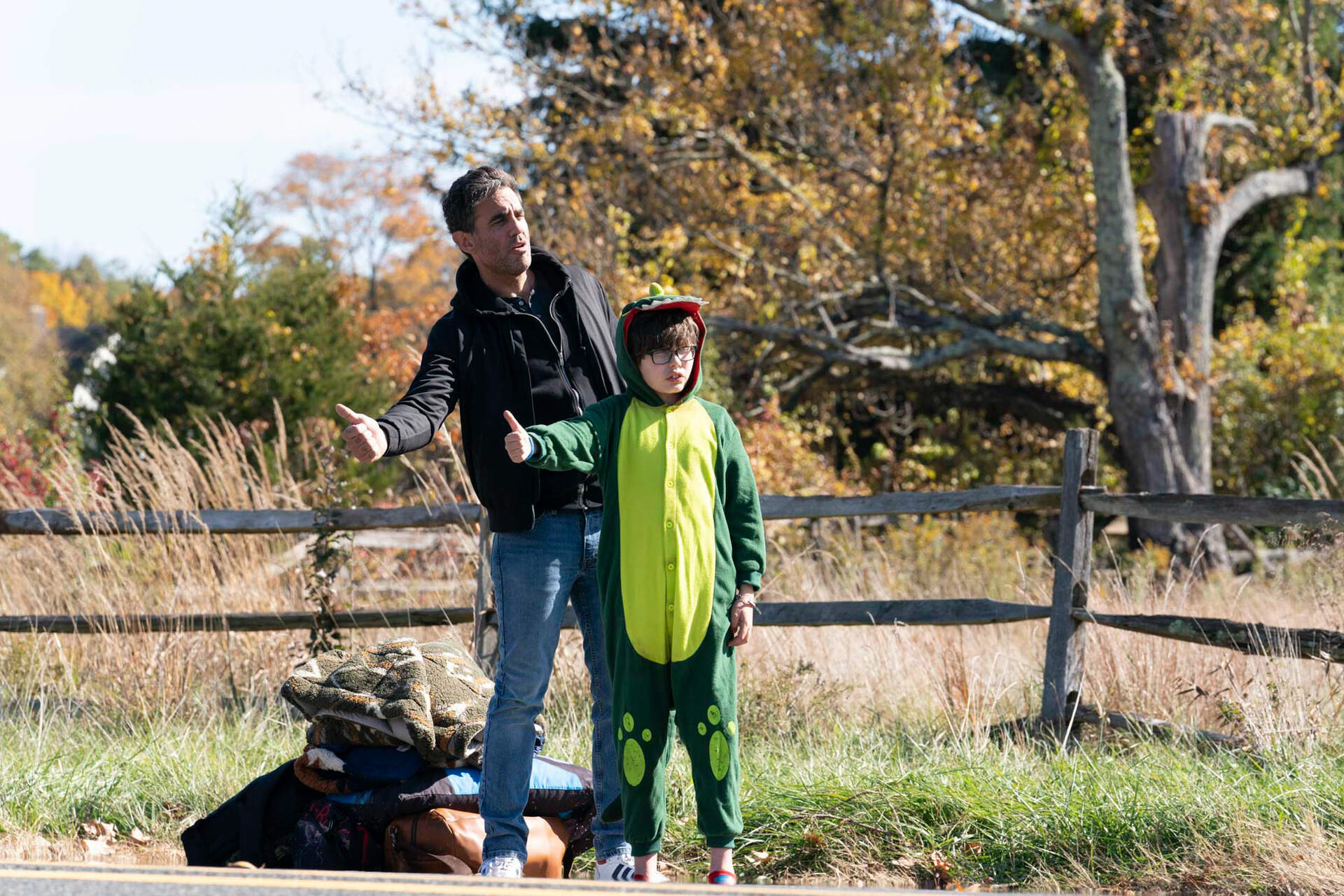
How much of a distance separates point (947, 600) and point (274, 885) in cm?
312

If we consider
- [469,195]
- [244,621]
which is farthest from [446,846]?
[244,621]

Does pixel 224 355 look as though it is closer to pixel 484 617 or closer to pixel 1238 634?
pixel 484 617

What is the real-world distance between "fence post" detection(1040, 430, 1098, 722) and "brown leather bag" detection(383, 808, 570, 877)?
7.84 feet

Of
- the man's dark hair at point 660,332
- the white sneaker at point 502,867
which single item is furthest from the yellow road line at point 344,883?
the man's dark hair at point 660,332

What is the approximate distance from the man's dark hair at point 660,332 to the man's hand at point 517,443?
42cm

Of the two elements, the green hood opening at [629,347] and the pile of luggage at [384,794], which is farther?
the pile of luggage at [384,794]

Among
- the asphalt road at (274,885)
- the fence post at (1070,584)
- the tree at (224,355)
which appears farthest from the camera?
the tree at (224,355)

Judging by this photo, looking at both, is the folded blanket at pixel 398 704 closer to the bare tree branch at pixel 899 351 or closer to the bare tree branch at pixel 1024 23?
the bare tree branch at pixel 899 351

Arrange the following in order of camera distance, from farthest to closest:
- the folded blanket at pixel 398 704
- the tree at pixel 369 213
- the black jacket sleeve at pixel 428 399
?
the tree at pixel 369 213 < the folded blanket at pixel 398 704 < the black jacket sleeve at pixel 428 399

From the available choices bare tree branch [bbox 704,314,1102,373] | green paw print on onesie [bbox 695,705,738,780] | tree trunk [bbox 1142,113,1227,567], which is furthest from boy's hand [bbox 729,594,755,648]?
tree trunk [bbox 1142,113,1227,567]

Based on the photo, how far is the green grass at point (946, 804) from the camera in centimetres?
350

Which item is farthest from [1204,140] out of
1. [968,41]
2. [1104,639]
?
[1104,639]

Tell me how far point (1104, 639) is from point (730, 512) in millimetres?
2785

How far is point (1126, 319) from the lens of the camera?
1177 cm
